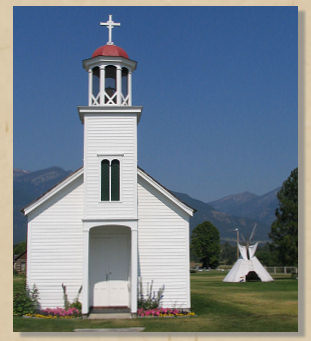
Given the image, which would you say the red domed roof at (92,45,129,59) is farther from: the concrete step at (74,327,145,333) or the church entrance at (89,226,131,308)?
the concrete step at (74,327,145,333)

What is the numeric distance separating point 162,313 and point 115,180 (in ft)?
18.7

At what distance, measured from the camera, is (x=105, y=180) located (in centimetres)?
2062

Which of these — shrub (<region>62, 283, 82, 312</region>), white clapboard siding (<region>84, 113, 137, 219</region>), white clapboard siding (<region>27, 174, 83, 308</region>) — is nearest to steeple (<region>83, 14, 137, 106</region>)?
white clapboard siding (<region>84, 113, 137, 219</region>)

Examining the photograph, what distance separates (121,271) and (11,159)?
1004 centimetres

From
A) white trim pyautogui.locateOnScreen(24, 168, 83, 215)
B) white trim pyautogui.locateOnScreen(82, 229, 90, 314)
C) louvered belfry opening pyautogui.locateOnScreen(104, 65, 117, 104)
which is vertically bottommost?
white trim pyautogui.locateOnScreen(82, 229, 90, 314)

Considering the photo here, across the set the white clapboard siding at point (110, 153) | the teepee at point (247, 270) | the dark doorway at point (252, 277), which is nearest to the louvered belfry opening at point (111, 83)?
the white clapboard siding at point (110, 153)

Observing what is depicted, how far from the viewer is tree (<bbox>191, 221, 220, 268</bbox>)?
88.9 metres

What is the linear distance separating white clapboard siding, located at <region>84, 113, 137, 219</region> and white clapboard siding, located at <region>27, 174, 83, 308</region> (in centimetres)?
176

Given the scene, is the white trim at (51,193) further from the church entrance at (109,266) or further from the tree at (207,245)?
the tree at (207,245)

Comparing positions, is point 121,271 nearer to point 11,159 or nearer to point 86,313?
point 86,313

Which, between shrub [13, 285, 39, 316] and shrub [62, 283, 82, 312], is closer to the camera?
shrub [13, 285, 39, 316]

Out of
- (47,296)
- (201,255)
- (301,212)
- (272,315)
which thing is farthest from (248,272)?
(201,255)

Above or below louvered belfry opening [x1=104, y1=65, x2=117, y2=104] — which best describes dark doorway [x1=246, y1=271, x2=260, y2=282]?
below

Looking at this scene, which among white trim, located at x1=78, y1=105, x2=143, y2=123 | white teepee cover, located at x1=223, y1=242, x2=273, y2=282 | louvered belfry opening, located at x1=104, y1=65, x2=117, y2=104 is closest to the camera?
white trim, located at x1=78, y1=105, x2=143, y2=123
